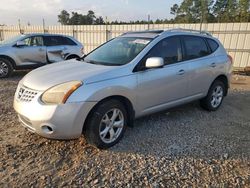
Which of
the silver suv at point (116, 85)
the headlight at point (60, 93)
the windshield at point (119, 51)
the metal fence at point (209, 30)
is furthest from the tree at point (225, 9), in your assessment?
the headlight at point (60, 93)

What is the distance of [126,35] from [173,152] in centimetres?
237

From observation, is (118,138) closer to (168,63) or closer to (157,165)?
(157,165)

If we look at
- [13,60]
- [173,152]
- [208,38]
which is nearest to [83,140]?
[173,152]

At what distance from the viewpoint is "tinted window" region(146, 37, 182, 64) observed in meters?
4.02

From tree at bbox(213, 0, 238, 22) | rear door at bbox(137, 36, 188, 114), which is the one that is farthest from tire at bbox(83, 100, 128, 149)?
tree at bbox(213, 0, 238, 22)

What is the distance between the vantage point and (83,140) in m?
3.69

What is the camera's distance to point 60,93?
121 inches

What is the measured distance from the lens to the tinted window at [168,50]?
402 centimetres

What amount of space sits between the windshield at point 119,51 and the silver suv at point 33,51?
5.19 meters

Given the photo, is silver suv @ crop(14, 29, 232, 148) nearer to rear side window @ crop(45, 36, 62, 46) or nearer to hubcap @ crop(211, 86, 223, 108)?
hubcap @ crop(211, 86, 223, 108)

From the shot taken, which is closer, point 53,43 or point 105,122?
point 105,122

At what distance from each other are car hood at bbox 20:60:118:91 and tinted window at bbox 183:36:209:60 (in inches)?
66.9

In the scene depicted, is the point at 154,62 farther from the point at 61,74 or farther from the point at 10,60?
the point at 10,60

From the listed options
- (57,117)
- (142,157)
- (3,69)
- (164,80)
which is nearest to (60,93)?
(57,117)
